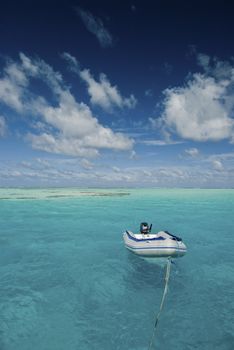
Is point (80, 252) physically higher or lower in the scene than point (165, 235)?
lower

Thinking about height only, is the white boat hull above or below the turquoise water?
above

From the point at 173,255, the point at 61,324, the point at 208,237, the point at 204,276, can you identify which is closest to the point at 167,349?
the point at 61,324

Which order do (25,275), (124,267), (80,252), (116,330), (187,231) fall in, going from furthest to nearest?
1. (187,231)
2. (80,252)
3. (124,267)
4. (25,275)
5. (116,330)

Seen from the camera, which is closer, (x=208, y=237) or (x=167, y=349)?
(x=167, y=349)

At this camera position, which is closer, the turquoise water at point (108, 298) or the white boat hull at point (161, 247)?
the turquoise water at point (108, 298)

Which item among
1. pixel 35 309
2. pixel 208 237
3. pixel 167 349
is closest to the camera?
pixel 167 349

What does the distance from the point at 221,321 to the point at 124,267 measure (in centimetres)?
742

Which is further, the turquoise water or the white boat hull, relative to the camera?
the white boat hull

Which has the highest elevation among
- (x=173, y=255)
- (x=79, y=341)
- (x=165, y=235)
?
(x=165, y=235)

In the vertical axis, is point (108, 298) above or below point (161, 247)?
below

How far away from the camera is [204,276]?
584 inches

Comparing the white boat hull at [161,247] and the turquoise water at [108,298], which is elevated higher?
the white boat hull at [161,247]

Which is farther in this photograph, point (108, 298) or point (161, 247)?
point (161, 247)

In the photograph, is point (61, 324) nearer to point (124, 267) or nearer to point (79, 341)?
point (79, 341)
